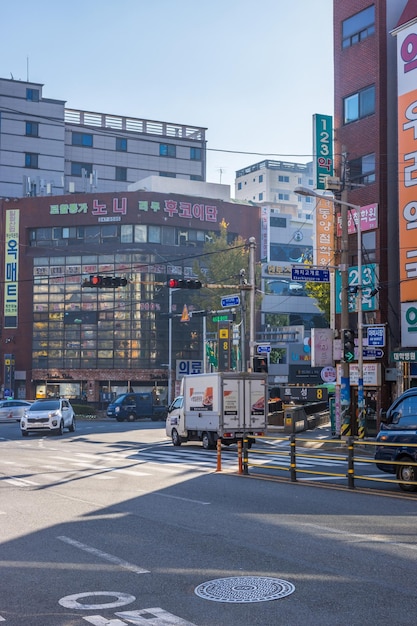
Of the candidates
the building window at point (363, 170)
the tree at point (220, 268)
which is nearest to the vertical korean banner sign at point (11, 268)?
the tree at point (220, 268)

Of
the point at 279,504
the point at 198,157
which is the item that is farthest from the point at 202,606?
the point at 198,157

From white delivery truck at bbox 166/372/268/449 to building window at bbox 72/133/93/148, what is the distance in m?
73.4

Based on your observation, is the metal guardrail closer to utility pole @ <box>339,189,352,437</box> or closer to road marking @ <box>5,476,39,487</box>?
utility pole @ <box>339,189,352,437</box>

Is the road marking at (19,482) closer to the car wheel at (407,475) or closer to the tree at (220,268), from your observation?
the car wheel at (407,475)

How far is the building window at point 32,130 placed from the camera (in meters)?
95.5

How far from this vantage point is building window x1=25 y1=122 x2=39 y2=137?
95.5 metres

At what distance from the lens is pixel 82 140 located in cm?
10025

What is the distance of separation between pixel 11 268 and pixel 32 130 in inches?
779

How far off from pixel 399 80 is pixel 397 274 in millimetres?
8531

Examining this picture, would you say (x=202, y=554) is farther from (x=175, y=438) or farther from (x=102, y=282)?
(x=102, y=282)

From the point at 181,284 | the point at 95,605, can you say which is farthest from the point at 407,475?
the point at 181,284

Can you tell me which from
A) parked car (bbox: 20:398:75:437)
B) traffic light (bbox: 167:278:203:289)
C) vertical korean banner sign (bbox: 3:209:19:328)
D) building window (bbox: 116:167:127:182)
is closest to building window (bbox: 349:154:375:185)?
traffic light (bbox: 167:278:203:289)

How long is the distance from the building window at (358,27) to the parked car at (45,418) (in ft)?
74.3

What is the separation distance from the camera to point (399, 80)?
3703 centimetres
